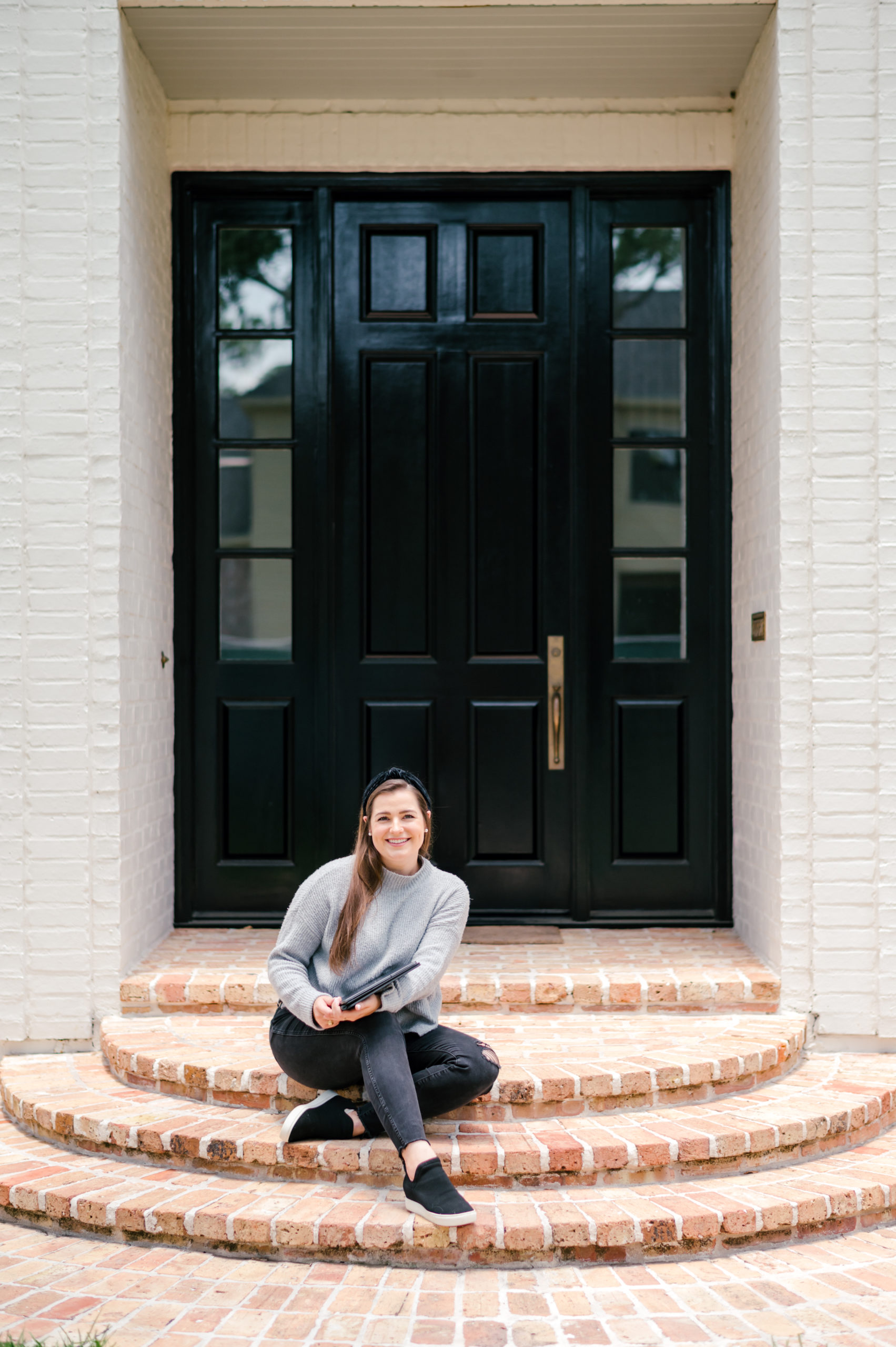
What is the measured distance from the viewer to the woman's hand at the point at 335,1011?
110 inches

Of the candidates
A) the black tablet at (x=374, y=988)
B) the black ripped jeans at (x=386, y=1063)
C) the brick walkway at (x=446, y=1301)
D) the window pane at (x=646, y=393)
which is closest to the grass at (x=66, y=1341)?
the brick walkway at (x=446, y=1301)

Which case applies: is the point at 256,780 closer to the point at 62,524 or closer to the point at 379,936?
the point at 62,524

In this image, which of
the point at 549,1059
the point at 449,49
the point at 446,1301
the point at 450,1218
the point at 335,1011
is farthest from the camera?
the point at 449,49

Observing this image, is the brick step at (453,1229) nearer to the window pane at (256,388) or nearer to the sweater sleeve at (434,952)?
the sweater sleeve at (434,952)

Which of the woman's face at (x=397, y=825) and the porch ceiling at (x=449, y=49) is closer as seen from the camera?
the woman's face at (x=397, y=825)

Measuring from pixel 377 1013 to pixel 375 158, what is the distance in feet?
10.6

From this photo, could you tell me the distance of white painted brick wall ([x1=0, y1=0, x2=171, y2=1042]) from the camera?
146 inches

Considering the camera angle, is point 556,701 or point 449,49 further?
point 556,701

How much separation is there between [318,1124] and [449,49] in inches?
141

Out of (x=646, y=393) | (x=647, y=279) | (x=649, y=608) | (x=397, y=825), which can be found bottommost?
(x=397, y=825)

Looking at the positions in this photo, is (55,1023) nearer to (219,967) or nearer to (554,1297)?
(219,967)

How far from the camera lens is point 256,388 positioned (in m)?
4.48

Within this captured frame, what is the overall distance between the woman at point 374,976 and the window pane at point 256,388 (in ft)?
6.52

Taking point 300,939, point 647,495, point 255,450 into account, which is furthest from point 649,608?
point 300,939
